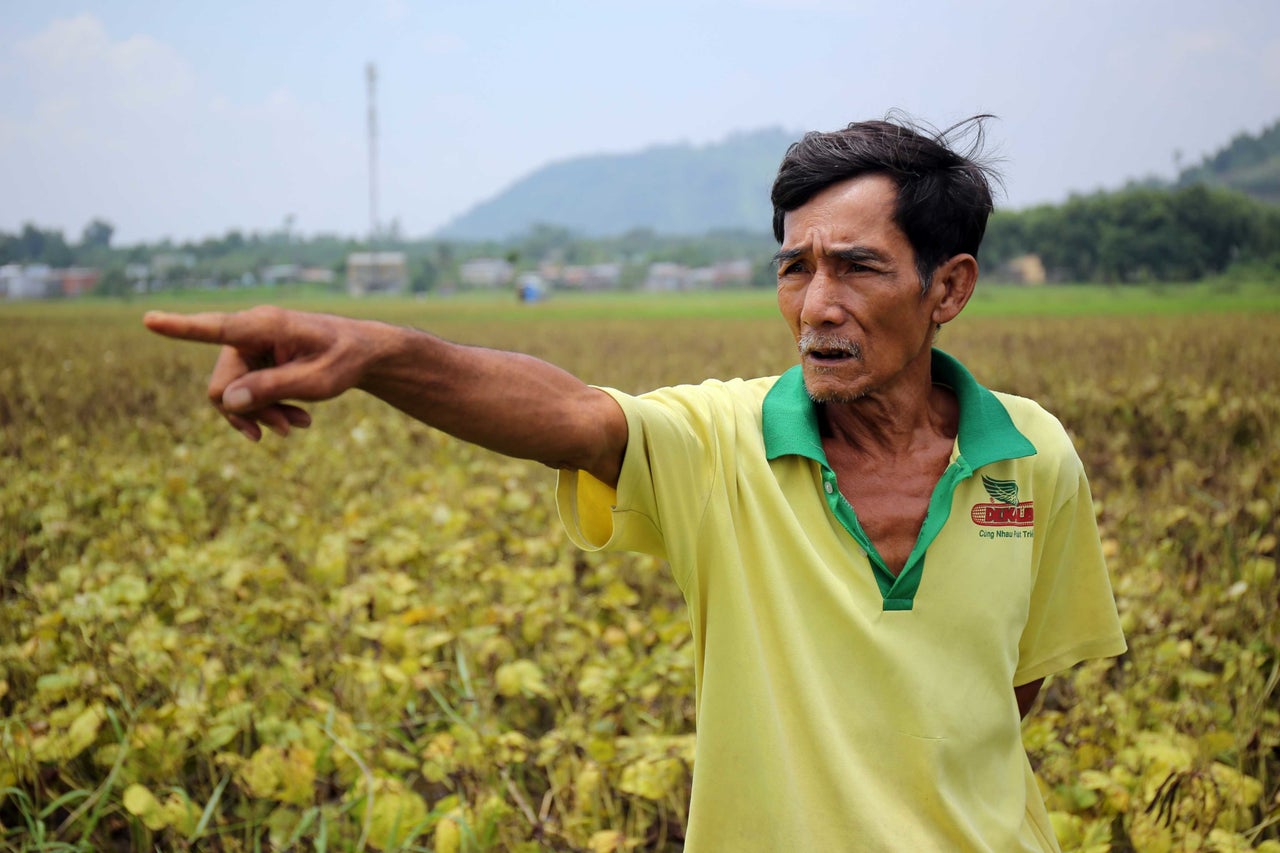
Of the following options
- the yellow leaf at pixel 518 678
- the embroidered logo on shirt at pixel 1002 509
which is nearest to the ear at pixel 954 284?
the embroidered logo on shirt at pixel 1002 509

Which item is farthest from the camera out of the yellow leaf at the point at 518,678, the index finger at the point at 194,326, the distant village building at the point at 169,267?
the distant village building at the point at 169,267

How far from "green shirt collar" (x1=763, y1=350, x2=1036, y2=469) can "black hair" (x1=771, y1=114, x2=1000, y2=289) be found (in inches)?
8.0

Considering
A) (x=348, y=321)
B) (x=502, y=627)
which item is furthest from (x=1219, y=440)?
(x=348, y=321)

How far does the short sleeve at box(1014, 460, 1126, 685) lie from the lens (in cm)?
161

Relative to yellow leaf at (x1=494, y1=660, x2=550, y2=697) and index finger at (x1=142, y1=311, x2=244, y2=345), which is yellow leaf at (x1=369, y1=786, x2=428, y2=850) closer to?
yellow leaf at (x1=494, y1=660, x2=550, y2=697)

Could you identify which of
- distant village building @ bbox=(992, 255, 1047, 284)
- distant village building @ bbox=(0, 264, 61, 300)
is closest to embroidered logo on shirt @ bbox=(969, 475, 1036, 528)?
distant village building @ bbox=(992, 255, 1047, 284)

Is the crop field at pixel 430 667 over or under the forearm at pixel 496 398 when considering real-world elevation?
under

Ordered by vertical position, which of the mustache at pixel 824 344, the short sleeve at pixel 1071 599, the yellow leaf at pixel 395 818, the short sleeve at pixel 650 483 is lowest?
the yellow leaf at pixel 395 818

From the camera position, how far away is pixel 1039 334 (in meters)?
13.3

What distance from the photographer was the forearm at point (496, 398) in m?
1.10

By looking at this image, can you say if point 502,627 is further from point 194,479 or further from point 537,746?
point 194,479

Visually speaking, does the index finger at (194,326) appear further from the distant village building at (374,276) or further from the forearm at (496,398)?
the distant village building at (374,276)

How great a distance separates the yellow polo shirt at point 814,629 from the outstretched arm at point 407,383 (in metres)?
0.06

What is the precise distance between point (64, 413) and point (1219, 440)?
760 centimetres
